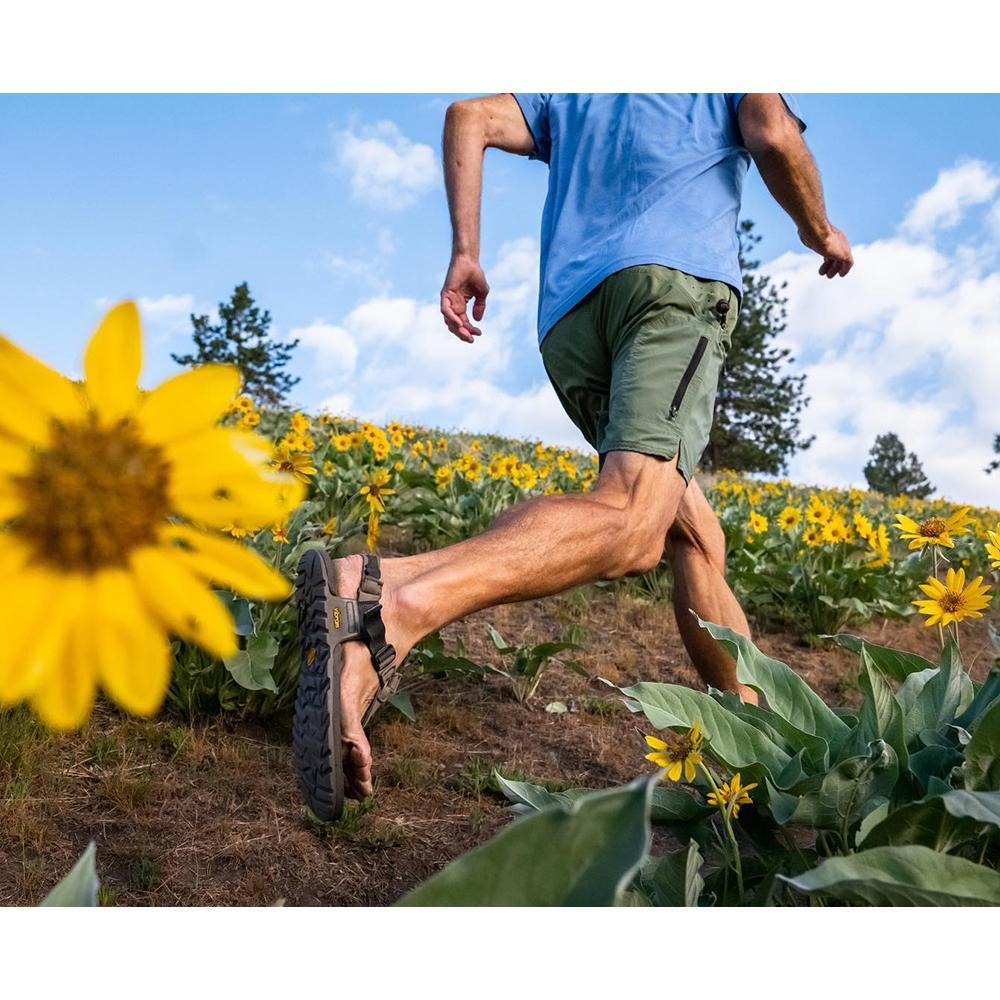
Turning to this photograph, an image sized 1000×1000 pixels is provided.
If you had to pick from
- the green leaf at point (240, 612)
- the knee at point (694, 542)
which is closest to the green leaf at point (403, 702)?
the green leaf at point (240, 612)

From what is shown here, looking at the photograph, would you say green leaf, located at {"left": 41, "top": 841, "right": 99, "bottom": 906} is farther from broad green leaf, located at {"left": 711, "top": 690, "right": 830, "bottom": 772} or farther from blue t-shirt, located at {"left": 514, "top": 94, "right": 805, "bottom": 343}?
blue t-shirt, located at {"left": 514, "top": 94, "right": 805, "bottom": 343}

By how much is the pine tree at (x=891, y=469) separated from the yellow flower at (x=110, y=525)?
135 ft

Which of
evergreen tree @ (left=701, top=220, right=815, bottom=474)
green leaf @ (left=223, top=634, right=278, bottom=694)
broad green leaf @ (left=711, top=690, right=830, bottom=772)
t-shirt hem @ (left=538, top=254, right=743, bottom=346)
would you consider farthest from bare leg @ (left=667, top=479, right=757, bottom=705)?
evergreen tree @ (left=701, top=220, right=815, bottom=474)

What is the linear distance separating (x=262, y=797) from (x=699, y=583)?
1.34 m

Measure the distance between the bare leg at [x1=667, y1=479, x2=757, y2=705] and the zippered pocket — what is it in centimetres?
49

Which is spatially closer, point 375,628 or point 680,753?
point 680,753

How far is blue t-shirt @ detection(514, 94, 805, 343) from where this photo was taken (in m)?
2.28

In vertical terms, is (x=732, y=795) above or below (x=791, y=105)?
below

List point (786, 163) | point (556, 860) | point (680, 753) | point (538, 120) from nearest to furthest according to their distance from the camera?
1. point (556, 860)
2. point (680, 753)
3. point (786, 163)
4. point (538, 120)

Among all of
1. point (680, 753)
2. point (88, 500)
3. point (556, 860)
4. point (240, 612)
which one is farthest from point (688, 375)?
point (88, 500)

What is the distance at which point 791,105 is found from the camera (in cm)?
230

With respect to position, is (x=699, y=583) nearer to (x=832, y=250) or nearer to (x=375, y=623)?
(x=832, y=250)

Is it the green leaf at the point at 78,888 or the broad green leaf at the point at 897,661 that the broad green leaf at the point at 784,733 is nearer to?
the broad green leaf at the point at 897,661

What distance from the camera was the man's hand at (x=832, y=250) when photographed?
248cm
